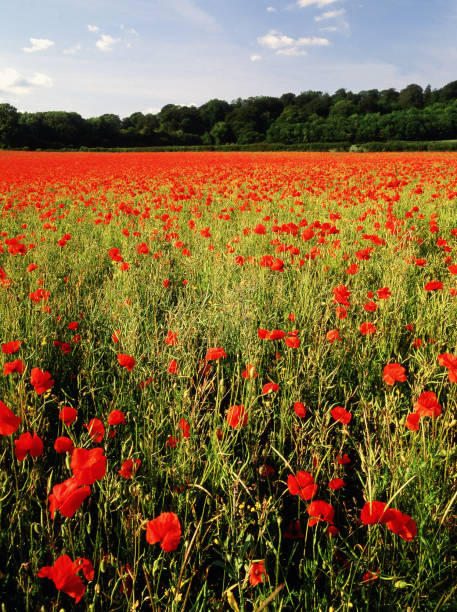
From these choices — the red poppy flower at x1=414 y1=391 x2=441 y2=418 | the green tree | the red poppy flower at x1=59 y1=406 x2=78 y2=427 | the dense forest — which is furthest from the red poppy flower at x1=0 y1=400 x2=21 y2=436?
the green tree

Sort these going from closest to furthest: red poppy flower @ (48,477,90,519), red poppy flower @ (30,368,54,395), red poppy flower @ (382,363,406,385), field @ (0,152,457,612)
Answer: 1. red poppy flower @ (48,477,90,519)
2. field @ (0,152,457,612)
3. red poppy flower @ (30,368,54,395)
4. red poppy flower @ (382,363,406,385)

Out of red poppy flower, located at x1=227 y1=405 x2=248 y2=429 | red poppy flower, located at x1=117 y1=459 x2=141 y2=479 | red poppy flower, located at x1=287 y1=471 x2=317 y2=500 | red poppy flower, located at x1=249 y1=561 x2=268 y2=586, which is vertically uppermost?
red poppy flower, located at x1=227 y1=405 x2=248 y2=429

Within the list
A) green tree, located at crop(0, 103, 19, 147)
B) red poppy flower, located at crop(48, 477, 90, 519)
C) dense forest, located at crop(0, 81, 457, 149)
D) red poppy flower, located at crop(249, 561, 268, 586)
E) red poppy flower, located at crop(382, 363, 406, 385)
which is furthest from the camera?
green tree, located at crop(0, 103, 19, 147)

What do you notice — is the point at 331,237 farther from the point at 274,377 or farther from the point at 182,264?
the point at 274,377

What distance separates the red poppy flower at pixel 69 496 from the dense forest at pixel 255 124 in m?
52.1

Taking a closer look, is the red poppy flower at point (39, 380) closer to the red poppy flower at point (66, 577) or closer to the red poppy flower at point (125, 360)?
the red poppy flower at point (125, 360)

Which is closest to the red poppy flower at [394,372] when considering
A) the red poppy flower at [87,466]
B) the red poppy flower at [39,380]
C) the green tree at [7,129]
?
the red poppy flower at [87,466]

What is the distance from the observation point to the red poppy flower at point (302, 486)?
1030 mm

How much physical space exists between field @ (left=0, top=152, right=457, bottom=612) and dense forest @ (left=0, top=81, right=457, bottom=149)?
165 ft

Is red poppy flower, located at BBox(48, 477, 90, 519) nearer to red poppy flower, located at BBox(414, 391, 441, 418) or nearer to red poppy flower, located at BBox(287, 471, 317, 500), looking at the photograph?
red poppy flower, located at BBox(287, 471, 317, 500)

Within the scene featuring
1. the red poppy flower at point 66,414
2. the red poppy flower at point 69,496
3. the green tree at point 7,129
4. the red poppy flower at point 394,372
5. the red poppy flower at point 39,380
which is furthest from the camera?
the green tree at point 7,129

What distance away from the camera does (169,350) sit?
6.86 feet

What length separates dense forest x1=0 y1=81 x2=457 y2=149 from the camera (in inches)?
1822

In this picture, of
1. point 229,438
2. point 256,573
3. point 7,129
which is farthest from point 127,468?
point 7,129
